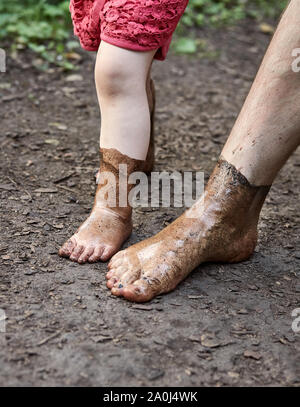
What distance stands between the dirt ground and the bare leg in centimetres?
7

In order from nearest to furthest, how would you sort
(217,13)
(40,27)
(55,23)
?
(40,27), (55,23), (217,13)

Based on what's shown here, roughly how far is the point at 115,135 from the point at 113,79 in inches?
6.7

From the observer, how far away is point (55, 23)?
3.64m

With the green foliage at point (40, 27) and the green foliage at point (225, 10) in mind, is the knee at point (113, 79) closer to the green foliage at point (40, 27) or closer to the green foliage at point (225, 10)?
the green foliage at point (40, 27)

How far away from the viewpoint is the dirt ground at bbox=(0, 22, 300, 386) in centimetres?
137

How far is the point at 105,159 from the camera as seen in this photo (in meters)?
1.82

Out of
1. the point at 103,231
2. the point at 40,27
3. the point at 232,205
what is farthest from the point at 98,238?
the point at 40,27

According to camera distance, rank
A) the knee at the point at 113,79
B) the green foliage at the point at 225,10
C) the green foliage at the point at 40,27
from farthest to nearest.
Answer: the green foliage at the point at 225,10, the green foliage at the point at 40,27, the knee at the point at 113,79

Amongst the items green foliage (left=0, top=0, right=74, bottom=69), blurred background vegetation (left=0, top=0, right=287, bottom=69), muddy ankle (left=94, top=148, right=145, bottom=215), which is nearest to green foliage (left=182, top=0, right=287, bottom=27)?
blurred background vegetation (left=0, top=0, right=287, bottom=69)

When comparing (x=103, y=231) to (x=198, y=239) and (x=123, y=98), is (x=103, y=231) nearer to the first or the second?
(x=198, y=239)

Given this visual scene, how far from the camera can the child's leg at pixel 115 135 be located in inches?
67.5

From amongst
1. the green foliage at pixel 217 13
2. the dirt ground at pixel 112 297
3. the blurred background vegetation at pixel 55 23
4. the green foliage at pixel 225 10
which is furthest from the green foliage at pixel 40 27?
the green foliage at pixel 225 10

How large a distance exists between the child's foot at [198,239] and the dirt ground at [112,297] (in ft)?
0.19

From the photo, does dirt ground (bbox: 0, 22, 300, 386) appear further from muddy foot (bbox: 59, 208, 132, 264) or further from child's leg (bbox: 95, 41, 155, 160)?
child's leg (bbox: 95, 41, 155, 160)
